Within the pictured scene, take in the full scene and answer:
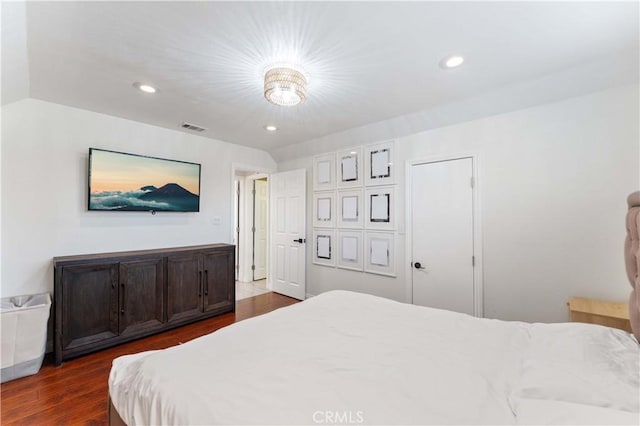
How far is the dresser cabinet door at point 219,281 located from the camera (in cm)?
359

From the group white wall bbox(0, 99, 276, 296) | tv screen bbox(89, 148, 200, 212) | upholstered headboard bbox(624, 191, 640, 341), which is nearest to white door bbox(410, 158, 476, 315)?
upholstered headboard bbox(624, 191, 640, 341)

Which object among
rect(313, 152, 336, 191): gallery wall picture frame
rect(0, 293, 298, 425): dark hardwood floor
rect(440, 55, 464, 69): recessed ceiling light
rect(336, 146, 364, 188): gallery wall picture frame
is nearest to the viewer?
rect(0, 293, 298, 425): dark hardwood floor

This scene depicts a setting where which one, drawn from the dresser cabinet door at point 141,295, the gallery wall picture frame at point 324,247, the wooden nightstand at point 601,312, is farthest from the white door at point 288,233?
the wooden nightstand at point 601,312

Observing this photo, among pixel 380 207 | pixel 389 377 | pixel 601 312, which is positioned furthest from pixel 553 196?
pixel 389 377

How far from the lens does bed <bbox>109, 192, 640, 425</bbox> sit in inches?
34.6

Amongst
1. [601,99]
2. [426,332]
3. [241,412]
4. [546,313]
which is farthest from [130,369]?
[601,99]

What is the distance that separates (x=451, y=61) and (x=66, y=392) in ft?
A: 12.5

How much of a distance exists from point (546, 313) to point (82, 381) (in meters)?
4.04

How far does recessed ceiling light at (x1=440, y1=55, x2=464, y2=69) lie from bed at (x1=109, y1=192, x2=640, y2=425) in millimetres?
1348

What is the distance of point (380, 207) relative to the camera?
3607 millimetres

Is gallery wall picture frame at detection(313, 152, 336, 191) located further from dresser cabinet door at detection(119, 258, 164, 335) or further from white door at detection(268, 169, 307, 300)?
dresser cabinet door at detection(119, 258, 164, 335)

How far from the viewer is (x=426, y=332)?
152 centimetres

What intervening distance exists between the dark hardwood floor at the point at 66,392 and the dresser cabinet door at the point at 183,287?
14.7 inches

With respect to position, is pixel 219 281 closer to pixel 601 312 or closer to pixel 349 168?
pixel 349 168
